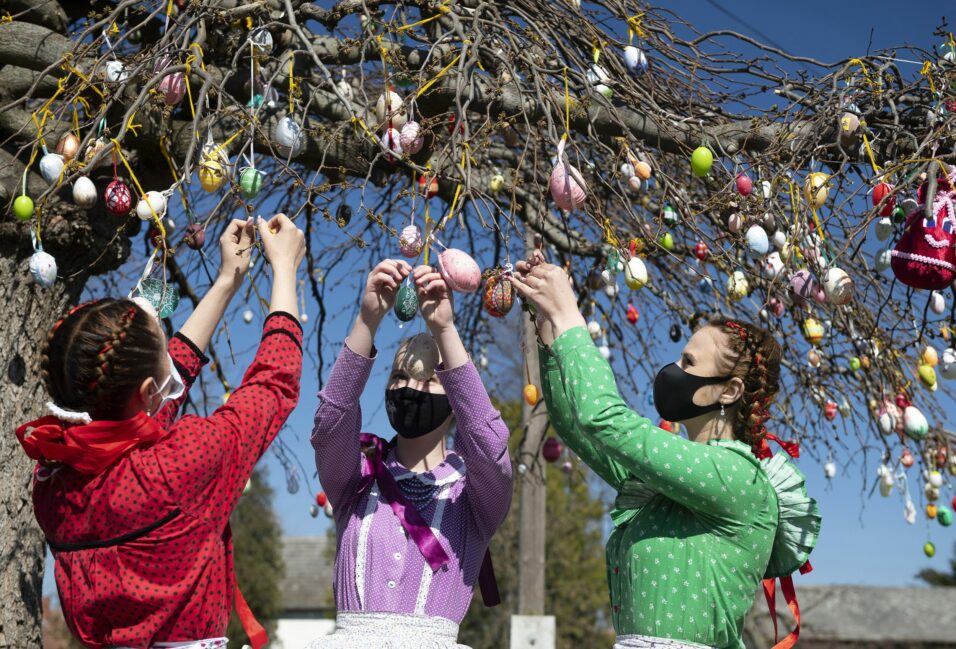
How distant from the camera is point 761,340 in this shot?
75.1 inches

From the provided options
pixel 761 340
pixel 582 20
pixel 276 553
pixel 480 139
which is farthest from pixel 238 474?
pixel 276 553

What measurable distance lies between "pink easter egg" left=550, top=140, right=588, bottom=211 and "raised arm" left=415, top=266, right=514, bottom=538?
15.2 inches

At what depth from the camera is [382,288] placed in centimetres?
189

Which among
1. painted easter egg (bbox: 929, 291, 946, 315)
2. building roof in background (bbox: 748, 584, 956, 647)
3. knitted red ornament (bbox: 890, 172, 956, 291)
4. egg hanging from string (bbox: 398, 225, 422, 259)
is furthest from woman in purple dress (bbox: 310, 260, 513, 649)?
building roof in background (bbox: 748, 584, 956, 647)

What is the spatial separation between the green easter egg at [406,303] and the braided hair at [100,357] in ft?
1.64

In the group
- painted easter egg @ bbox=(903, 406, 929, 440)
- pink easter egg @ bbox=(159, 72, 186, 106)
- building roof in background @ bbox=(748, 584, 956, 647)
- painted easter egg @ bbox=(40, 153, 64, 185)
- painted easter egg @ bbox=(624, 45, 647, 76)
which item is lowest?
building roof in background @ bbox=(748, 584, 956, 647)

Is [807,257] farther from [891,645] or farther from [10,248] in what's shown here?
[891,645]

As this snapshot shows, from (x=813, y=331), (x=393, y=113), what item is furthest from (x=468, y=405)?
(x=813, y=331)

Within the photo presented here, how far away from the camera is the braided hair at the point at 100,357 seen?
4.80ft

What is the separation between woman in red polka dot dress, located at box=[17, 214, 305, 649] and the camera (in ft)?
4.84

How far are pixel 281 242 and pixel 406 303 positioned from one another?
269 millimetres

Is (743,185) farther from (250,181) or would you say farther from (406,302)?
(250,181)

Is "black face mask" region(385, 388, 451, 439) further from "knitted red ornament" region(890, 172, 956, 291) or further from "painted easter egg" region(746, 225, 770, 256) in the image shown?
"knitted red ornament" region(890, 172, 956, 291)

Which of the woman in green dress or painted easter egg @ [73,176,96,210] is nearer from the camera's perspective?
the woman in green dress
